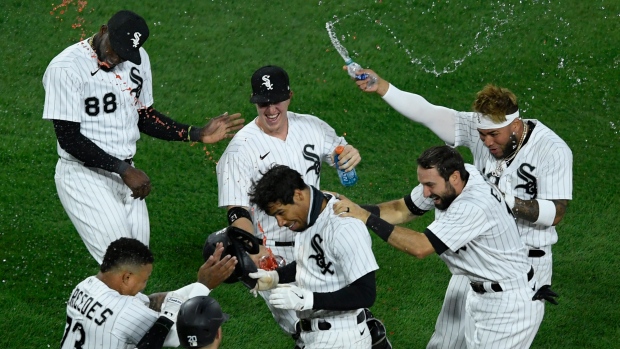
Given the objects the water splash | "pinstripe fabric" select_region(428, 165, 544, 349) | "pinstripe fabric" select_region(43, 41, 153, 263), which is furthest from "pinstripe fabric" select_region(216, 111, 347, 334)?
the water splash

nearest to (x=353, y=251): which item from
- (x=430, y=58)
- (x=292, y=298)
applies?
(x=292, y=298)

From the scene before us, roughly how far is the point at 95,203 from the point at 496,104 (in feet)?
8.76

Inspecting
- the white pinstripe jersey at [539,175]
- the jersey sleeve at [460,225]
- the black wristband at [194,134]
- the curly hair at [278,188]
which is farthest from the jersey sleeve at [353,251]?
the black wristband at [194,134]

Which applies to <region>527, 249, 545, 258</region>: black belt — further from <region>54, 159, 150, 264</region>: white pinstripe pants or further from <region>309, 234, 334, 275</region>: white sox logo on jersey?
<region>54, 159, 150, 264</region>: white pinstripe pants

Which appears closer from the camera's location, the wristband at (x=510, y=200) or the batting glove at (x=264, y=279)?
the batting glove at (x=264, y=279)

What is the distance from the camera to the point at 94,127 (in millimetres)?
6430

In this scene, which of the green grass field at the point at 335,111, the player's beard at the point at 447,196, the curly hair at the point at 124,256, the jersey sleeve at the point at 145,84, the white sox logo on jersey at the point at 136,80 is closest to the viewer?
the curly hair at the point at 124,256

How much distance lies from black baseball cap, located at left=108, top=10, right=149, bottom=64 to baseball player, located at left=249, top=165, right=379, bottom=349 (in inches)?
62.5

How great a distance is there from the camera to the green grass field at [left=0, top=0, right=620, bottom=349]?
307 inches

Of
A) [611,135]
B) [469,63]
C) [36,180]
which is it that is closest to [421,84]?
[469,63]

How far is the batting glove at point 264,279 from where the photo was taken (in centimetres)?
539

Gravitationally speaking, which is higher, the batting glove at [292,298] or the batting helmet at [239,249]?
the batting helmet at [239,249]

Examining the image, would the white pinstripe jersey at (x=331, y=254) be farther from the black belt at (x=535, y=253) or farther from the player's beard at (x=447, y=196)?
the black belt at (x=535, y=253)

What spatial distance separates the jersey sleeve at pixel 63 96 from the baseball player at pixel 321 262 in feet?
5.54
